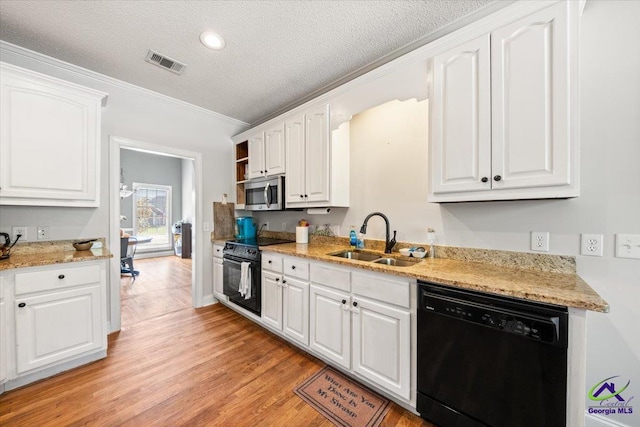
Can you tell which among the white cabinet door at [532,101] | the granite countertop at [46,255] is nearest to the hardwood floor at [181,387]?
the granite countertop at [46,255]

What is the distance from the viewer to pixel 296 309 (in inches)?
89.9

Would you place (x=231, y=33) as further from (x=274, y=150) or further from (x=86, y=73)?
(x=86, y=73)

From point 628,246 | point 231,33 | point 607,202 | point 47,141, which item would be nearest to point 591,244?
point 628,246

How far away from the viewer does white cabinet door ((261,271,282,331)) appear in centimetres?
244

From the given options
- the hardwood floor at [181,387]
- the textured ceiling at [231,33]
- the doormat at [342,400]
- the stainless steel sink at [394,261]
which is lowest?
the doormat at [342,400]

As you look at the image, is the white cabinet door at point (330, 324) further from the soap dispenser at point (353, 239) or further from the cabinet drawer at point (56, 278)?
the cabinet drawer at point (56, 278)

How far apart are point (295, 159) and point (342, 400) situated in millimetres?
2232

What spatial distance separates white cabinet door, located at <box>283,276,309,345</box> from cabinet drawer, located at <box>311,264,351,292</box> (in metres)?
0.16

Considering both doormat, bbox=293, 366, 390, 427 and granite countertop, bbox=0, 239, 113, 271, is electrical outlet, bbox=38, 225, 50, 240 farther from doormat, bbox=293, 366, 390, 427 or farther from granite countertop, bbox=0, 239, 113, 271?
doormat, bbox=293, 366, 390, 427

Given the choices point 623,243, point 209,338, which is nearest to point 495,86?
point 623,243

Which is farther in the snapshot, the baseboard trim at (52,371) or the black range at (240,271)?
the black range at (240,271)

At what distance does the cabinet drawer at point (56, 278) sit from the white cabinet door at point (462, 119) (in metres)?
2.82

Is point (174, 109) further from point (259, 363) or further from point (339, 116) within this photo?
point (259, 363)

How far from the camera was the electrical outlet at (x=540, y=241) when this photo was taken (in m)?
1.60
